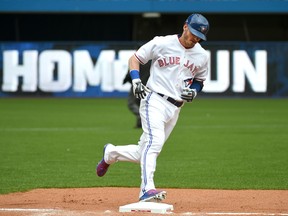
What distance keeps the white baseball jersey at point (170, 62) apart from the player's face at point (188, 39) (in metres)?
0.05

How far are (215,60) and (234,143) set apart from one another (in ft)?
43.6

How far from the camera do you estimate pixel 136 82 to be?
861 centimetres

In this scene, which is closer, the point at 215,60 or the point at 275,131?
the point at 275,131

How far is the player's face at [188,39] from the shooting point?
8688 millimetres

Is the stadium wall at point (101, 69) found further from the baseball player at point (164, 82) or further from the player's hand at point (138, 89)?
the player's hand at point (138, 89)

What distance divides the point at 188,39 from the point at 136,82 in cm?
71

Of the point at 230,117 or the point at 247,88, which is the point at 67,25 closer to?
the point at 247,88

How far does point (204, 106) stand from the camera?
26.6 m

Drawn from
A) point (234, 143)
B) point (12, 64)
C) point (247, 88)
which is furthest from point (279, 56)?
point (234, 143)

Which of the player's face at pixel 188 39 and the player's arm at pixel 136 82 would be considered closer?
the player's arm at pixel 136 82

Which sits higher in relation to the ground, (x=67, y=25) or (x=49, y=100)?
(x=67, y=25)

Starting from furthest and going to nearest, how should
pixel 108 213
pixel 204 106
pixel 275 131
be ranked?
pixel 204 106 → pixel 275 131 → pixel 108 213

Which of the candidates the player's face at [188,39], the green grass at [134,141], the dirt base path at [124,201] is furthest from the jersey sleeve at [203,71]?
the green grass at [134,141]

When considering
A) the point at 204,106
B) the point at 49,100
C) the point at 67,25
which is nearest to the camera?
the point at 204,106
